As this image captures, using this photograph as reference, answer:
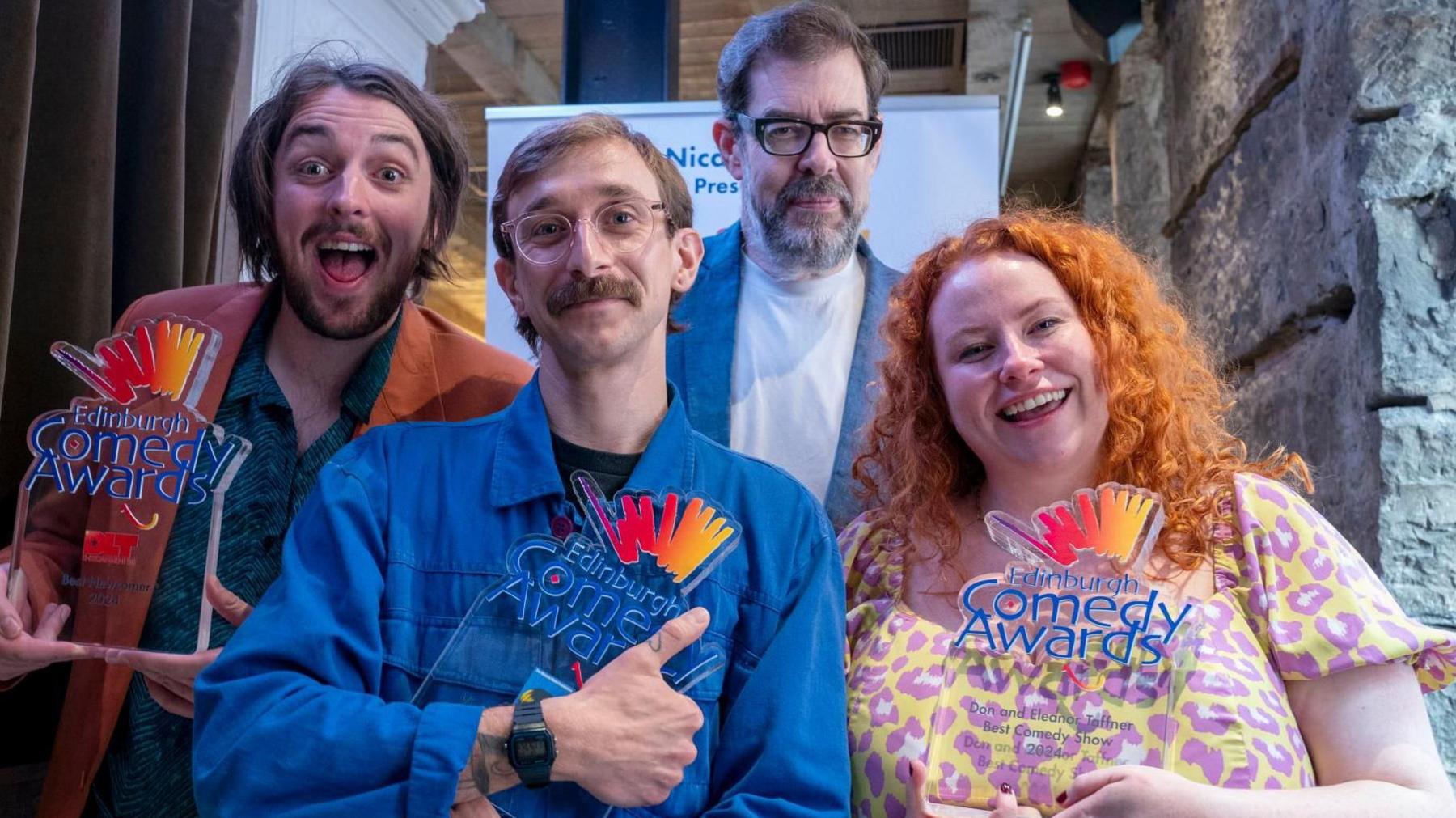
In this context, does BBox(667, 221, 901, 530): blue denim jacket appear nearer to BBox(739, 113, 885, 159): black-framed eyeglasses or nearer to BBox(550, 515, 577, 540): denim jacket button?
BBox(739, 113, 885, 159): black-framed eyeglasses

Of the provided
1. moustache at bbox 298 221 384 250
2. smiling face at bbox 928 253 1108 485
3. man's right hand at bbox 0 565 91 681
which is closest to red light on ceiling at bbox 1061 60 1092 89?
smiling face at bbox 928 253 1108 485

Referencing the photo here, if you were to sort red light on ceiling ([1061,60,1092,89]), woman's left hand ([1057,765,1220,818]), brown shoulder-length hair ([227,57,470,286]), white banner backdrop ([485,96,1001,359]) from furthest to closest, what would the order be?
red light on ceiling ([1061,60,1092,89]), white banner backdrop ([485,96,1001,359]), brown shoulder-length hair ([227,57,470,286]), woman's left hand ([1057,765,1220,818])

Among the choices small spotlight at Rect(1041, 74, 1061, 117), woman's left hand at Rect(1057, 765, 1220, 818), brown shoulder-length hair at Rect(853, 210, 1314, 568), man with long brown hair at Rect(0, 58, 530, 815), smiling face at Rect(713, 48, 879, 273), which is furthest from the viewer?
small spotlight at Rect(1041, 74, 1061, 117)

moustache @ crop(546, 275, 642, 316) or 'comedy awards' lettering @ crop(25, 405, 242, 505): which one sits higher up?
moustache @ crop(546, 275, 642, 316)

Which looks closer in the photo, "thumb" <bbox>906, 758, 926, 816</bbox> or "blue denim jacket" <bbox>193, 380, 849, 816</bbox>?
"blue denim jacket" <bbox>193, 380, 849, 816</bbox>

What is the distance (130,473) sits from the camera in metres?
1.49

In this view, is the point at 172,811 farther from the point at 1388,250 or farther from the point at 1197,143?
the point at 1197,143

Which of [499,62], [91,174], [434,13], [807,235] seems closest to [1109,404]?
[807,235]

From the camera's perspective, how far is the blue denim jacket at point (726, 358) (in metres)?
2.07

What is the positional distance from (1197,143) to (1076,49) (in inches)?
132

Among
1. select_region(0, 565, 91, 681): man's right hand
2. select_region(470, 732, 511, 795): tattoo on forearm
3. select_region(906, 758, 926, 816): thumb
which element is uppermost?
select_region(0, 565, 91, 681): man's right hand

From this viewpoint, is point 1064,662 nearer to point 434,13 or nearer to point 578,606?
point 578,606

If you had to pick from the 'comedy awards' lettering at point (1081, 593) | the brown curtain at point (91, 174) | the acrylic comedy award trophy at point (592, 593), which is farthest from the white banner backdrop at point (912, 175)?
the acrylic comedy award trophy at point (592, 593)

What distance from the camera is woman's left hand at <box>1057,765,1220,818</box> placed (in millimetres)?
1272
